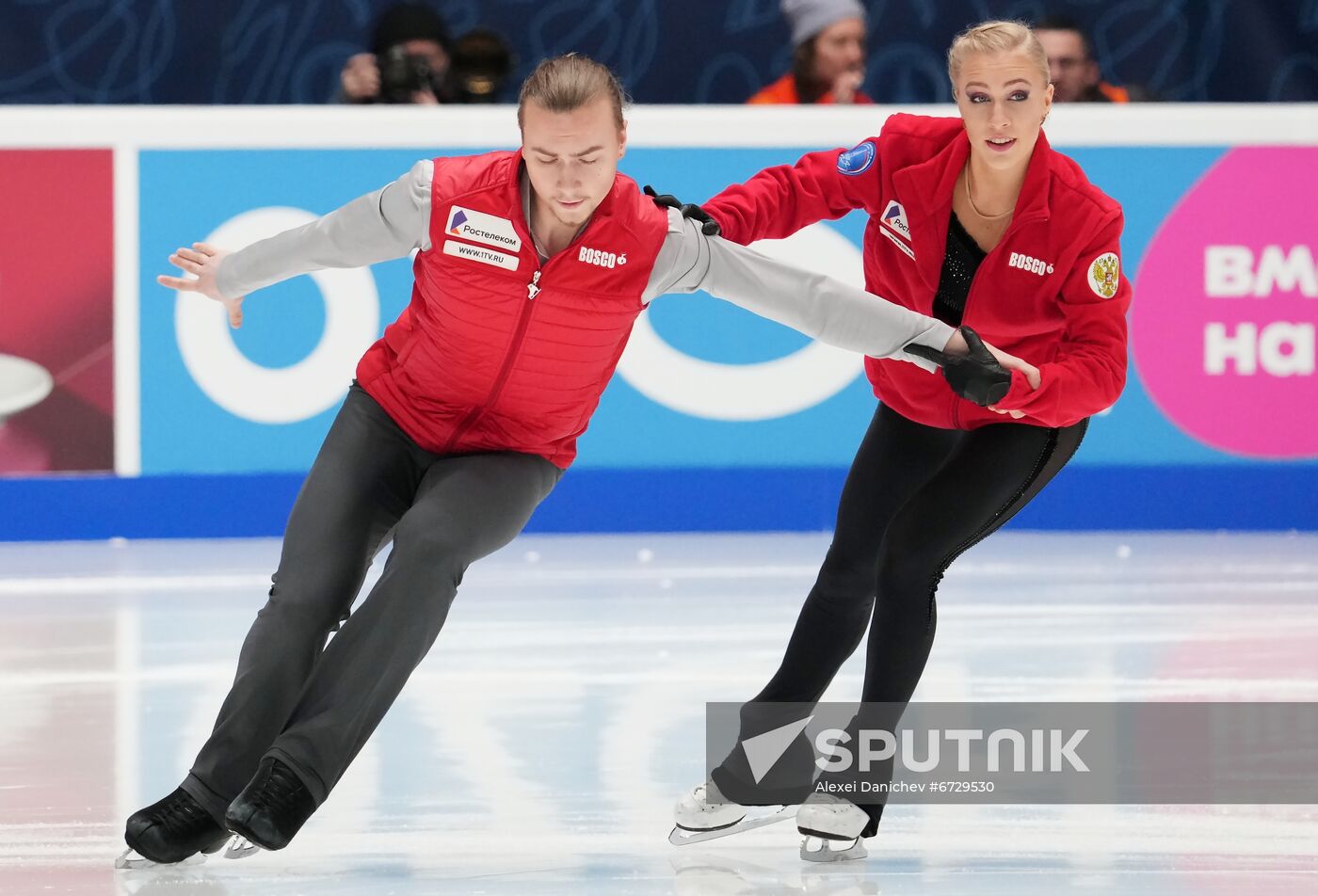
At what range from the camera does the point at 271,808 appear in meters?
2.39

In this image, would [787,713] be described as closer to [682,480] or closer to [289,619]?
[289,619]

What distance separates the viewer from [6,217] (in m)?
5.45

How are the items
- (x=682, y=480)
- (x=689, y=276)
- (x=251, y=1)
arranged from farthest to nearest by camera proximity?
(x=251, y=1) → (x=682, y=480) → (x=689, y=276)

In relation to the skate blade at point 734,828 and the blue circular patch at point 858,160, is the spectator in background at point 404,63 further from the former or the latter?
the skate blade at point 734,828

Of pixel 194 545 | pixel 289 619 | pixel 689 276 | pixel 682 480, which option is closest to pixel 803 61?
pixel 682 480

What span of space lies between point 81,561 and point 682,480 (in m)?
1.91

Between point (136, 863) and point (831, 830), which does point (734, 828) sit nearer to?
point (831, 830)

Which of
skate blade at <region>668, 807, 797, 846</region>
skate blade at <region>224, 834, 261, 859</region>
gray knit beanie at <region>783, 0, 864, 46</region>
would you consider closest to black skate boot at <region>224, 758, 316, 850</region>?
skate blade at <region>224, 834, 261, 859</region>

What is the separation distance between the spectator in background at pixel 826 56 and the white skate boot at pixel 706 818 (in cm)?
358

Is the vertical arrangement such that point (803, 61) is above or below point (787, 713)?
above

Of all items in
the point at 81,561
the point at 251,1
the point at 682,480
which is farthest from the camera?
the point at 251,1

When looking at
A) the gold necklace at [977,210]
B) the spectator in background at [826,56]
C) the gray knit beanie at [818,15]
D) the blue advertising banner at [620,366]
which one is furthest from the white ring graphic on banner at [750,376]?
the gold necklace at [977,210]

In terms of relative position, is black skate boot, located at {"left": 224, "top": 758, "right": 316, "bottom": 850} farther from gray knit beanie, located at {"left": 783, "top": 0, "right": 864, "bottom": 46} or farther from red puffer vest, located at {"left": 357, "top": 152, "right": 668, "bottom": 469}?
gray knit beanie, located at {"left": 783, "top": 0, "right": 864, "bottom": 46}

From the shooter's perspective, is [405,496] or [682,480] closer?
[405,496]
